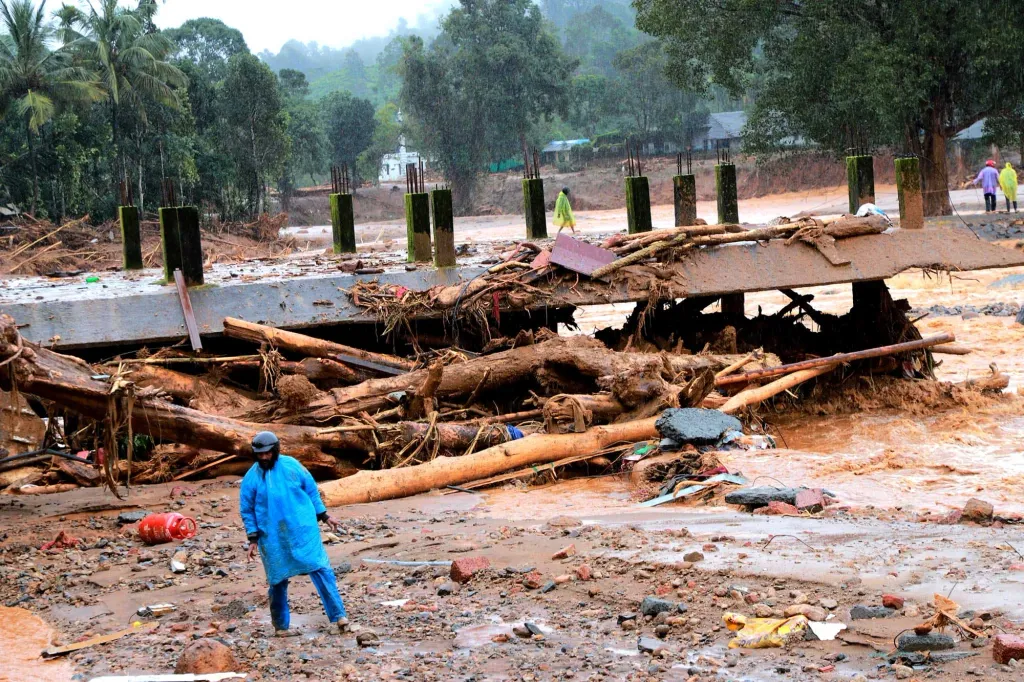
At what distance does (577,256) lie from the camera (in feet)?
45.6

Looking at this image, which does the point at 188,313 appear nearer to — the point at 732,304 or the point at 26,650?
the point at 26,650

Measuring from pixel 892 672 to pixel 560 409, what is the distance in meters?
6.57

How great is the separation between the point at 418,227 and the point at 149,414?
7003mm

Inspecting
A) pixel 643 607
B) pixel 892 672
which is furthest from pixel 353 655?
pixel 892 672

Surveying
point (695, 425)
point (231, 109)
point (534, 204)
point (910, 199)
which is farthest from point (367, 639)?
point (231, 109)

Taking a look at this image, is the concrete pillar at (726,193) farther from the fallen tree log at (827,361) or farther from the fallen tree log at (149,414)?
the fallen tree log at (149,414)

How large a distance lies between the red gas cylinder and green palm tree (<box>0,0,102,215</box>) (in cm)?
3053

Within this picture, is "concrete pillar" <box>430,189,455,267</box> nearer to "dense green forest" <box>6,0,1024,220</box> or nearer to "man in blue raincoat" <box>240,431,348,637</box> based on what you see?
"dense green forest" <box>6,0,1024,220</box>

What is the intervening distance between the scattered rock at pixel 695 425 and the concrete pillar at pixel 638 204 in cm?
653

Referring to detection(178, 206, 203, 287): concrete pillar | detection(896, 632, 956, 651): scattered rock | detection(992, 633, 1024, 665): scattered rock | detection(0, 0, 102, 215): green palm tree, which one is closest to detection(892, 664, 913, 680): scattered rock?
detection(896, 632, 956, 651): scattered rock

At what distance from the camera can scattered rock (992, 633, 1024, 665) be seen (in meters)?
5.02

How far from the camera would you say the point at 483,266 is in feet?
48.7

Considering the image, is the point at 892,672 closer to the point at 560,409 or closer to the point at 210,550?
the point at 210,550

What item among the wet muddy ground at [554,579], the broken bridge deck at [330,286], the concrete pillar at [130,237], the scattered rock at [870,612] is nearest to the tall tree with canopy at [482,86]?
the concrete pillar at [130,237]
